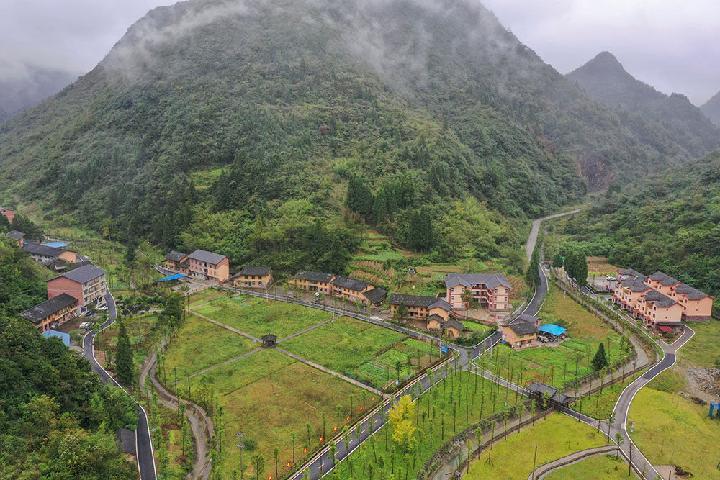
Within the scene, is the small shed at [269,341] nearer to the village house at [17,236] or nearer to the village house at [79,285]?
the village house at [79,285]

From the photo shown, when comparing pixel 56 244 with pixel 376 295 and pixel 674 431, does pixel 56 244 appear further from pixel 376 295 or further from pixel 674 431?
pixel 674 431

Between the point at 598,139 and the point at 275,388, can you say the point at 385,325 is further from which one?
the point at 598,139

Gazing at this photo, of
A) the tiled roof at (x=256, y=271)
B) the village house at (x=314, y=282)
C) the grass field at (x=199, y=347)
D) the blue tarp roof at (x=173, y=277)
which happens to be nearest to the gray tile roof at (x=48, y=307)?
the grass field at (x=199, y=347)

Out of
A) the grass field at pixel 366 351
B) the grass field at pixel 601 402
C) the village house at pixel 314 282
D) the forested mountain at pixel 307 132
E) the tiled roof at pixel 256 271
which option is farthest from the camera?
the forested mountain at pixel 307 132

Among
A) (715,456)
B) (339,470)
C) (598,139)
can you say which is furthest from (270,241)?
(598,139)

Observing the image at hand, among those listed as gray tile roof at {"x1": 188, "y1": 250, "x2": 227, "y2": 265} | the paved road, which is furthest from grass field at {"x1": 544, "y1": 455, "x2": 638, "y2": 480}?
gray tile roof at {"x1": 188, "y1": 250, "x2": 227, "y2": 265}

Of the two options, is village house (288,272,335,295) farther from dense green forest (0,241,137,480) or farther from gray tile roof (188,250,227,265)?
dense green forest (0,241,137,480)
